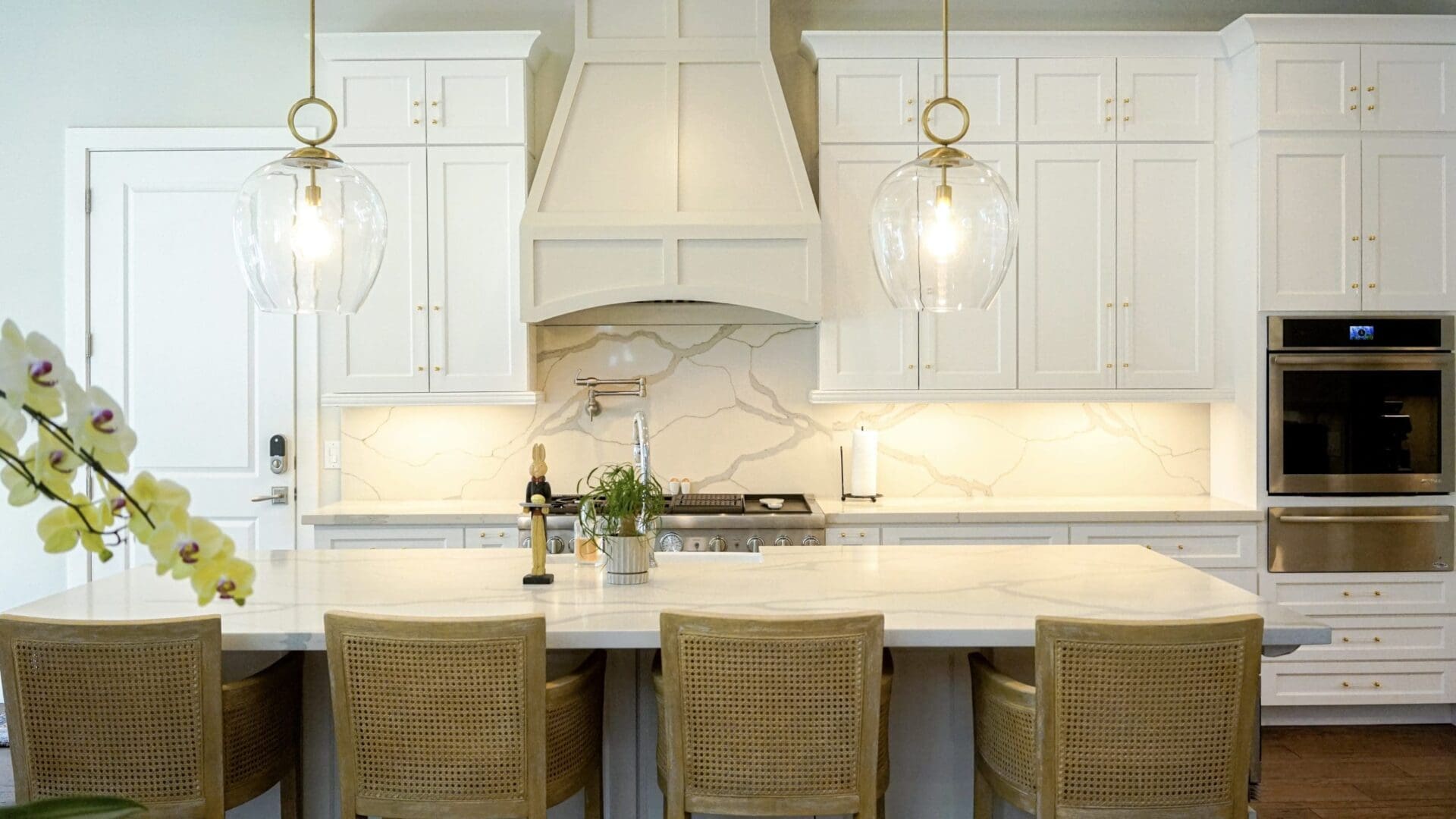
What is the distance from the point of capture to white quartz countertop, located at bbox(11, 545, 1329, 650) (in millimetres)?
2096

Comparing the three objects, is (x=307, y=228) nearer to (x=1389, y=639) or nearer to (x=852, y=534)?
(x=852, y=534)

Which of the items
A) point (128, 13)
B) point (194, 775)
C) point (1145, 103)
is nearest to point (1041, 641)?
point (194, 775)

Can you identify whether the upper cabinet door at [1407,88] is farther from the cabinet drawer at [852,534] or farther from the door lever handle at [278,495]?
the door lever handle at [278,495]

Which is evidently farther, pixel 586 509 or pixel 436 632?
pixel 586 509

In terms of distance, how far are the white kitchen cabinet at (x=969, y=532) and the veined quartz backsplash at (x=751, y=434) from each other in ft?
1.66

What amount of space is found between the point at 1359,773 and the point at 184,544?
406 centimetres

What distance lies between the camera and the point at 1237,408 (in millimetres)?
4234

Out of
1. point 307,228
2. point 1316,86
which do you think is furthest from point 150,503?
point 1316,86

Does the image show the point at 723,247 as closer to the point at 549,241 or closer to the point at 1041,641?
the point at 549,241

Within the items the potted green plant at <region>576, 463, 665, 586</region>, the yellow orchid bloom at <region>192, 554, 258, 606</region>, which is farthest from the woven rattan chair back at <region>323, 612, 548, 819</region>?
the yellow orchid bloom at <region>192, 554, 258, 606</region>

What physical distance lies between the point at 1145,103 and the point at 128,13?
420 cm

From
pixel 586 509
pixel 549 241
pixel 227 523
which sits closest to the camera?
pixel 586 509

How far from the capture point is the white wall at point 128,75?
448 centimetres

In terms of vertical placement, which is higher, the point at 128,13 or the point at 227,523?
the point at 128,13
